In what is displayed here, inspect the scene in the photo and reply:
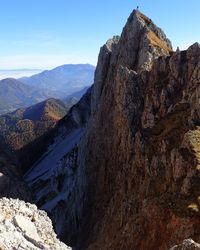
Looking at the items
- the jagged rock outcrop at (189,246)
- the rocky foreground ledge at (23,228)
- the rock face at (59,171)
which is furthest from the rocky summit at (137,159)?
the rock face at (59,171)

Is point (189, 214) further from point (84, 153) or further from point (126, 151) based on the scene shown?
point (84, 153)

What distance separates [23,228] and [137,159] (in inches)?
1101

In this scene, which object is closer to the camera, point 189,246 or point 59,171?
point 189,246

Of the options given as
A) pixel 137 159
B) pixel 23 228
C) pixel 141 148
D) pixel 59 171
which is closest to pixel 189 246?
pixel 23 228

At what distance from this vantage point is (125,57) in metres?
76.7

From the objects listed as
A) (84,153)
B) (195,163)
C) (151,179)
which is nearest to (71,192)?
Answer: (84,153)

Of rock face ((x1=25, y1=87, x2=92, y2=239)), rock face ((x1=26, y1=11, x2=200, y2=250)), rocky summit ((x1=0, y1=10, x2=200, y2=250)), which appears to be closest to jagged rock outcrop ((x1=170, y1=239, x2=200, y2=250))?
rocky summit ((x1=0, y1=10, x2=200, y2=250))

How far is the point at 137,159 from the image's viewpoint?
183 feet

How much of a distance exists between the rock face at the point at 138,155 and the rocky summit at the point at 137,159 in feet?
0.39

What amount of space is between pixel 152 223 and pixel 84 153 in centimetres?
4084

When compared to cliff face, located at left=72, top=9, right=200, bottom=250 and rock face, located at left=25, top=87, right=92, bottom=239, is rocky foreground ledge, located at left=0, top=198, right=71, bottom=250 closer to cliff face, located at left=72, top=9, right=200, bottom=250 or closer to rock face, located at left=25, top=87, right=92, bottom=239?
cliff face, located at left=72, top=9, right=200, bottom=250

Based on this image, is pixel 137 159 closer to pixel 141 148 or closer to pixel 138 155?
pixel 138 155

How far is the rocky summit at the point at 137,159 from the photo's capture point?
41656 millimetres

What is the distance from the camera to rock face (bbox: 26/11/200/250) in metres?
42.1
